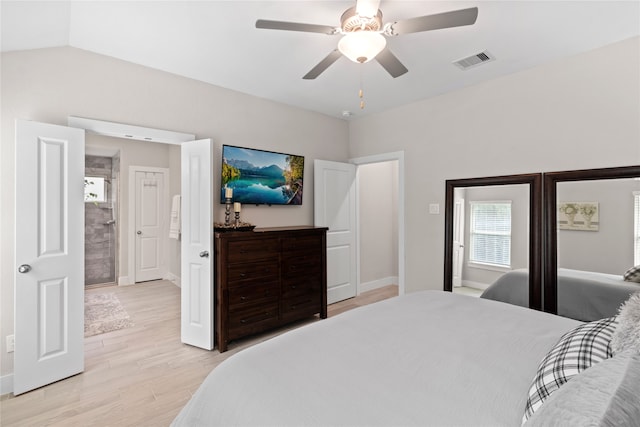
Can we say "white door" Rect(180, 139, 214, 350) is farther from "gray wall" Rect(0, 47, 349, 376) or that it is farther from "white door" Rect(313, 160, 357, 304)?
"white door" Rect(313, 160, 357, 304)

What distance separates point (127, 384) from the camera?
2387 mm

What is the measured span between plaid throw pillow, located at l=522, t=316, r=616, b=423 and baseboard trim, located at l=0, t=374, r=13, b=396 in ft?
10.8

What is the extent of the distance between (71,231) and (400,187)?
352 cm

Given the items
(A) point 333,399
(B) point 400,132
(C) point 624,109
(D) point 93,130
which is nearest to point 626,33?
(C) point 624,109

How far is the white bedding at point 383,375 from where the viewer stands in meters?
0.95

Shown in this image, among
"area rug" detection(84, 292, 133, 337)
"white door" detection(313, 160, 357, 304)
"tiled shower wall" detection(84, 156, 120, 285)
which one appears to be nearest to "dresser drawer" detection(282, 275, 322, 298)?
"white door" detection(313, 160, 357, 304)

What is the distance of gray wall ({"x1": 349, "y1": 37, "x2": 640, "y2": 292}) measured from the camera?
2512mm

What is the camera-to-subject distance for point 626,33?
2.36 metres

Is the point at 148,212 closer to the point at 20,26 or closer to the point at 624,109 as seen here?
the point at 20,26

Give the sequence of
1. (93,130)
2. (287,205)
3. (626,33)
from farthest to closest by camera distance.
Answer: (287,205) → (93,130) → (626,33)

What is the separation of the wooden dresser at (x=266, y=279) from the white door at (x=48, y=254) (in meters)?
1.13

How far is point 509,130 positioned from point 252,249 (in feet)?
9.56

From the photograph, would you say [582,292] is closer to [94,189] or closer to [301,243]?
[301,243]

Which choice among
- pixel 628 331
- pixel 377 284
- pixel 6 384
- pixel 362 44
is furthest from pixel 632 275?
pixel 6 384
